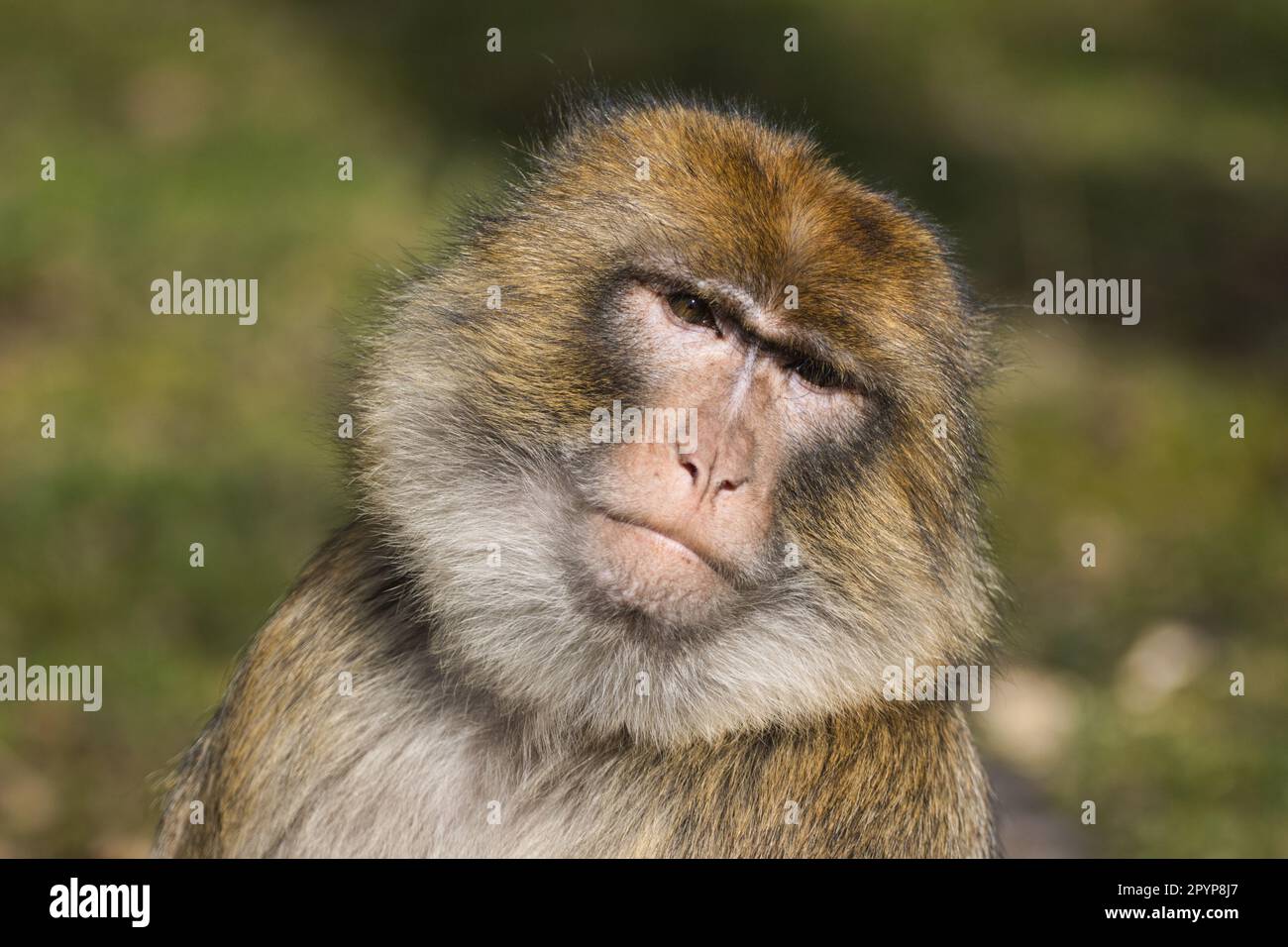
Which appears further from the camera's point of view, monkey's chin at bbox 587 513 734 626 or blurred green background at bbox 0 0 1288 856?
blurred green background at bbox 0 0 1288 856

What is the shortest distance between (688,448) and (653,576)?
31 centimetres

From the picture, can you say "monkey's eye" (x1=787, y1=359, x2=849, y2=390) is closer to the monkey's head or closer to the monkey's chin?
the monkey's head

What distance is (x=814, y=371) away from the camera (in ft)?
13.6

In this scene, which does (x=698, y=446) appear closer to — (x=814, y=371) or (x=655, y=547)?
(x=655, y=547)

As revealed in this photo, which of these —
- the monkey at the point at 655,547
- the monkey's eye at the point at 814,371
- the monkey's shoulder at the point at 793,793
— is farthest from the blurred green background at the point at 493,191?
the monkey's eye at the point at 814,371

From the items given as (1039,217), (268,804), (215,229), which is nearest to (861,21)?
(1039,217)

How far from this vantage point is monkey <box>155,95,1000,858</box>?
3924mm

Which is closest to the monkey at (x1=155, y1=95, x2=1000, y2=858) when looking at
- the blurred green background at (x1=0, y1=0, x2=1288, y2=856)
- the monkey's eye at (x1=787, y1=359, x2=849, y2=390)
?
the monkey's eye at (x1=787, y1=359, x2=849, y2=390)

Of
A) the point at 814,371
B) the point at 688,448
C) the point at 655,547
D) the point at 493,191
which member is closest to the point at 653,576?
the point at 655,547

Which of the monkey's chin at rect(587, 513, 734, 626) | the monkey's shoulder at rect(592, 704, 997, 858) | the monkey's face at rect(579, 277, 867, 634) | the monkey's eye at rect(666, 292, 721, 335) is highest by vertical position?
the monkey's eye at rect(666, 292, 721, 335)

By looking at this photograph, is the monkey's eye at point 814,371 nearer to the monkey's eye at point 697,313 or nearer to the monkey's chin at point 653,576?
the monkey's eye at point 697,313

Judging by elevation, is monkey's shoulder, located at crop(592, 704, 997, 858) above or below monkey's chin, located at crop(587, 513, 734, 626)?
below

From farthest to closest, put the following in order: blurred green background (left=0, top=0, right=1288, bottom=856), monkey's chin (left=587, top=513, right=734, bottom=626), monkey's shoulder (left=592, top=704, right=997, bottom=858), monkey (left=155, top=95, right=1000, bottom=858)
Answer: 1. blurred green background (left=0, top=0, right=1288, bottom=856)
2. monkey's shoulder (left=592, top=704, right=997, bottom=858)
3. monkey (left=155, top=95, right=1000, bottom=858)
4. monkey's chin (left=587, top=513, right=734, bottom=626)

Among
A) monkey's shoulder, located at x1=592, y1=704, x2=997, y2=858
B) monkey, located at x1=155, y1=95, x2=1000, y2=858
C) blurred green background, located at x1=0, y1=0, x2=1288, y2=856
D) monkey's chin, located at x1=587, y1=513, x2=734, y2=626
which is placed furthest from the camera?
blurred green background, located at x1=0, y1=0, x2=1288, y2=856
